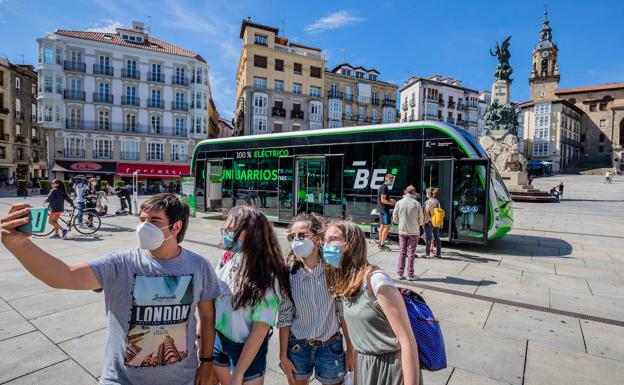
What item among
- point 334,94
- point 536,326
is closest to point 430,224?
point 536,326

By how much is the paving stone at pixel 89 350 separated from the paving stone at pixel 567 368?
158 inches

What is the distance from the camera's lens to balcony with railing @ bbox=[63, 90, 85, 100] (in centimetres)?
3509

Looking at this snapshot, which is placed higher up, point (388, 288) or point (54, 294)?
point (388, 288)

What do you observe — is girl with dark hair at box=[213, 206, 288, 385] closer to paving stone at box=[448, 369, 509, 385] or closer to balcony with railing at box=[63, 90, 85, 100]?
paving stone at box=[448, 369, 509, 385]

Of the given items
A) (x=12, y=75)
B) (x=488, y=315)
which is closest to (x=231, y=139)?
(x=488, y=315)

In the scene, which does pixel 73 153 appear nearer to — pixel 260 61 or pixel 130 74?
pixel 130 74

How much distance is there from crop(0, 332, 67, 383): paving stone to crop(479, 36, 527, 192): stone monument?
2836 cm

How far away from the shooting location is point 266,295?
2.00 meters

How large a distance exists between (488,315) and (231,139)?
1105 centimetres

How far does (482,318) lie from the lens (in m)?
4.53

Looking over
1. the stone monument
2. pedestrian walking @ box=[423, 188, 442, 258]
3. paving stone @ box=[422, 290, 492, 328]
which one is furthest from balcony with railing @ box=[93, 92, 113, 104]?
paving stone @ box=[422, 290, 492, 328]

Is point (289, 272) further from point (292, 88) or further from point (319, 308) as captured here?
point (292, 88)

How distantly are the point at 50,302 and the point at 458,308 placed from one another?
5776 millimetres

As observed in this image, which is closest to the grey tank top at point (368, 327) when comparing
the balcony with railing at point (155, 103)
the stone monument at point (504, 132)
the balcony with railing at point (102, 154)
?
the stone monument at point (504, 132)
